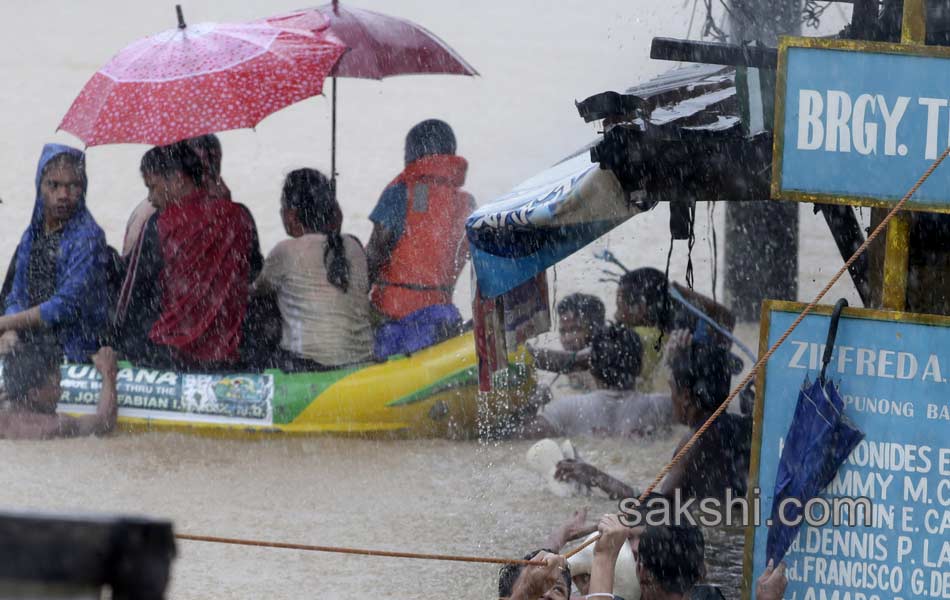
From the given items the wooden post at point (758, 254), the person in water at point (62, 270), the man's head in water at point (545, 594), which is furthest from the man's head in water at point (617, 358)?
the man's head in water at point (545, 594)

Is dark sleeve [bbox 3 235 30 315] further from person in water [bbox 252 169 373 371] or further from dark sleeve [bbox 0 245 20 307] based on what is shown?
person in water [bbox 252 169 373 371]

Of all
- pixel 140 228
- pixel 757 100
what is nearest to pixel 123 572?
pixel 757 100

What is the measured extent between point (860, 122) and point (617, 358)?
11.4 feet

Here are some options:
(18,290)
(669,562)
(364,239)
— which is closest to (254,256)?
(18,290)

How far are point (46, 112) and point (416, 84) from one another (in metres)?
4.17

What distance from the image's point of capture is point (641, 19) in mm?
16391

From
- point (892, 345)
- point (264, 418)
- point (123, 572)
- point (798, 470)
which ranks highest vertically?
point (123, 572)

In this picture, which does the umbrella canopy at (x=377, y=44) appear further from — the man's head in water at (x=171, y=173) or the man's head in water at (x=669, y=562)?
the man's head in water at (x=669, y=562)

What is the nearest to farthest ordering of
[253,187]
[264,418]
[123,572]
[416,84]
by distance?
[123,572] < [264,418] < [253,187] < [416,84]

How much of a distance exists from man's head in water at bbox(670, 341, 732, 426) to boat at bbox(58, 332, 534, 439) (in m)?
1.94

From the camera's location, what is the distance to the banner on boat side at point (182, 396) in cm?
670

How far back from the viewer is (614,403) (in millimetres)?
6602

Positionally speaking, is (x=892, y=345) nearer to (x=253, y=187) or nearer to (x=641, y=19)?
(x=253, y=187)

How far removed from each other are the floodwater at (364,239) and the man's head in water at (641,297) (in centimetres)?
47
